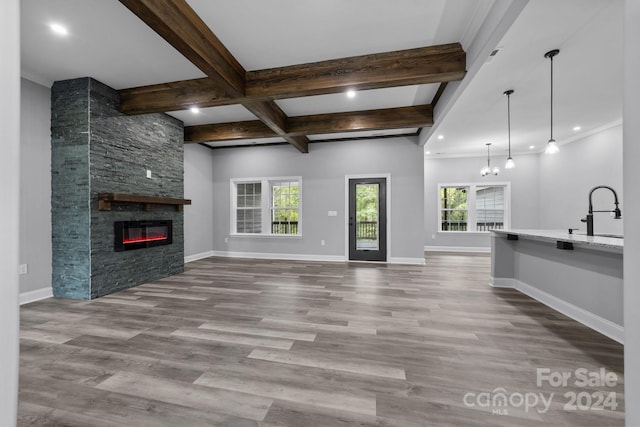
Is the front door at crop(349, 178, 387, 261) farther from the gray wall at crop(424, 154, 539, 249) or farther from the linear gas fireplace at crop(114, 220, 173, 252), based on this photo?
the linear gas fireplace at crop(114, 220, 173, 252)

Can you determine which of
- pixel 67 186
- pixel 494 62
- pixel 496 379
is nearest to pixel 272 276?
pixel 67 186

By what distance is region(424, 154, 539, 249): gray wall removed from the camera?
303 inches

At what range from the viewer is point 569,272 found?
3.03 m

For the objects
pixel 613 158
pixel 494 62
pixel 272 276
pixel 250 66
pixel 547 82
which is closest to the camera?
pixel 494 62

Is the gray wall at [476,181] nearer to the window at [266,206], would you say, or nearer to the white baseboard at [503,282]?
the white baseboard at [503,282]

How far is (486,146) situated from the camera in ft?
23.1

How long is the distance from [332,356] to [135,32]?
365 cm

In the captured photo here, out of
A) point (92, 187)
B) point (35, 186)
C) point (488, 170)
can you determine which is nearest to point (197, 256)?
point (92, 187)

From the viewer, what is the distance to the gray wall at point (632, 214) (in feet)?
2.79

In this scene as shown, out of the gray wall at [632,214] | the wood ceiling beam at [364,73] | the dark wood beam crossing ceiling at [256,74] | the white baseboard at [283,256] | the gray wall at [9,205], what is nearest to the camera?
the gray wall at [9,205]

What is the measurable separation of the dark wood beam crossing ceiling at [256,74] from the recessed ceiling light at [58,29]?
1201mm

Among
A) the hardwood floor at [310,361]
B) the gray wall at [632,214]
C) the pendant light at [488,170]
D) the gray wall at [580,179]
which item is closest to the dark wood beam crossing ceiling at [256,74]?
the gray wall at [632,214]

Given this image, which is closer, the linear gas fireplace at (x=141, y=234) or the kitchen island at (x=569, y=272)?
the kitchen island at (x=569, y=272)

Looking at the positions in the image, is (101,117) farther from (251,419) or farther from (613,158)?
(613,158)
